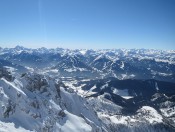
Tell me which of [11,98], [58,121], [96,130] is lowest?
[96,130]

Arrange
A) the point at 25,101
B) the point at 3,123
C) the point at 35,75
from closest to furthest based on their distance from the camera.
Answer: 1. the point at 3,123
2. the point at 25,101
3. the point at 35,75

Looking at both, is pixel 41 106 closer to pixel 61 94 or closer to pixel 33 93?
pixel 33 93

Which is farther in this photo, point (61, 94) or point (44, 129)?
point (61, 94)

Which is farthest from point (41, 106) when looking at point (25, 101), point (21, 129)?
point (21, 129)

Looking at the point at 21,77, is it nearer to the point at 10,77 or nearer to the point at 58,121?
the point at 10,77

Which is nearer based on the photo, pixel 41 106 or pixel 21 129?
pixel 21 129

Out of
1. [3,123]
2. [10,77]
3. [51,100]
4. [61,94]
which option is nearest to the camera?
[3,123]

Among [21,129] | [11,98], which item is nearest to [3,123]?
[21,129]

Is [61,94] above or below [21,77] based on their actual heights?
below

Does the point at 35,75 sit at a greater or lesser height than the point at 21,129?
greater
